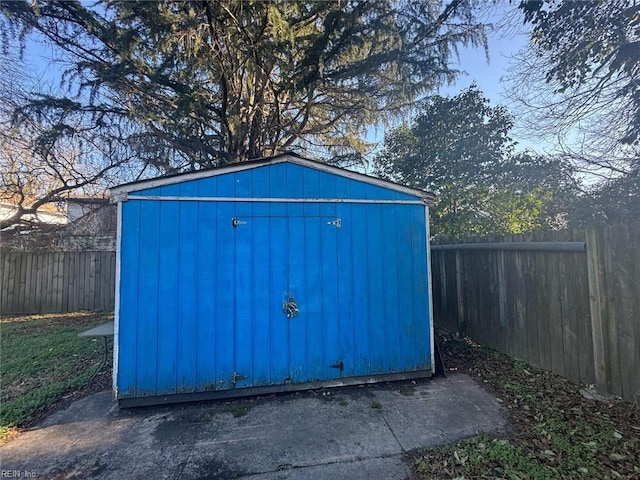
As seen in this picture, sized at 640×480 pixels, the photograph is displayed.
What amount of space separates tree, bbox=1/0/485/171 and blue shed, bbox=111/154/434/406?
3090 mm

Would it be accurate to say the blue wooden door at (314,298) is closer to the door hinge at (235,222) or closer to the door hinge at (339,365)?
the door hinge at (339,365)

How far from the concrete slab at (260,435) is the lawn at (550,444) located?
0.17 m

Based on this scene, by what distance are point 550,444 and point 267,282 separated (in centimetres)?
276

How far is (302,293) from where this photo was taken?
3.40 meters

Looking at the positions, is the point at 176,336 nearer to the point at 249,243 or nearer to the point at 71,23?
the point at 249,243

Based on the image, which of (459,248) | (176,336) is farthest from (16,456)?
(459,248)

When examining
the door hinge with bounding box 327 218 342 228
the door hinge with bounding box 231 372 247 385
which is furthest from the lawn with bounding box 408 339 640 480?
the door hinge with bounding box 327 218 342 228

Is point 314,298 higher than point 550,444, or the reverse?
point 314,298

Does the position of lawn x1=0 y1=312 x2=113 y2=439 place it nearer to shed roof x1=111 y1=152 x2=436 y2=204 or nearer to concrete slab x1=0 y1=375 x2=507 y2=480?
concrete slab x1=0 y1=375 x2=507 y2=480

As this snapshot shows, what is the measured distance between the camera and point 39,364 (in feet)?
14.0

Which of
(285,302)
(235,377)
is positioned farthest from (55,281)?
(285,302)

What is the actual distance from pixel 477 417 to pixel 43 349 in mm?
6330

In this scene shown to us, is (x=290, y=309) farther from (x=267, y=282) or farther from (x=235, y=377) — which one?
(x=235, y=377)

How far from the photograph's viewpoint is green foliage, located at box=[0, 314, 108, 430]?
313 centimetres
